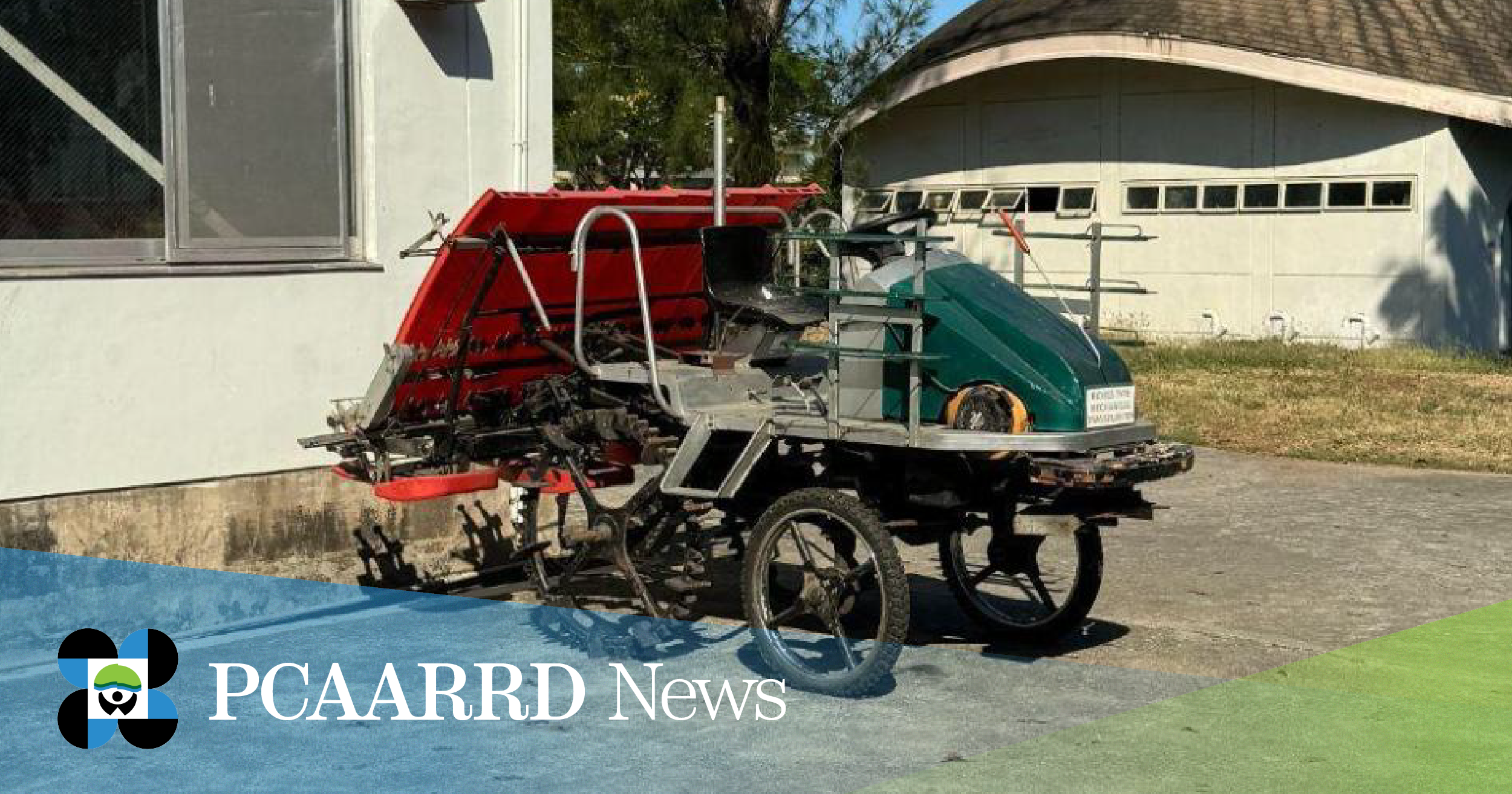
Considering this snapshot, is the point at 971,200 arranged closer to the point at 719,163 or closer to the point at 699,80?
the point at 699,80

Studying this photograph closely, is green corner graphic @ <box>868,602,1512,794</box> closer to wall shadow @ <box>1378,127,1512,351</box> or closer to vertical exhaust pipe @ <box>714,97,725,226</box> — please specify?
vertical exhaust pipe @ <box>714,97,725,226</box>

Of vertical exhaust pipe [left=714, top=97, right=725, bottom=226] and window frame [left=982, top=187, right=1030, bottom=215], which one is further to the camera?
window frame [left=982, top=187, right=1030, bottom=215]

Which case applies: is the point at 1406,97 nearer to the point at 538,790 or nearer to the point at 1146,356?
the point at 1146,356

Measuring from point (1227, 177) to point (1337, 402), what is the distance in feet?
23.0

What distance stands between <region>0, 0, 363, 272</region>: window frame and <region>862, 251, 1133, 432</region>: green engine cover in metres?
3.19

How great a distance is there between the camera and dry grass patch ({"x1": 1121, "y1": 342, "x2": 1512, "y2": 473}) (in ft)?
48.2

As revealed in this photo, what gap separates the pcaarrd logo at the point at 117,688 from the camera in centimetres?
691

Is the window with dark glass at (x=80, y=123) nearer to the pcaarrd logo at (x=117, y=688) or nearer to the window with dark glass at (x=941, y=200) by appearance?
the pcaarrd logo at (x=117, y=688)

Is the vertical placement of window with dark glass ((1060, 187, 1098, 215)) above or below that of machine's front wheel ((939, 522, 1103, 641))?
above

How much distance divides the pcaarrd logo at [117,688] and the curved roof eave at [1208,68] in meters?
14.4

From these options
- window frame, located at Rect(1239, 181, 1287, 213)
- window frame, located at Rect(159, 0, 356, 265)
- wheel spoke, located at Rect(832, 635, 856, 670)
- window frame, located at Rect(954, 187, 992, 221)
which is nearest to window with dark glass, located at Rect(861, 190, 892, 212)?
window frame, located at Rect(954, 187, 992, 221)

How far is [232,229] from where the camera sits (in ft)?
29.2

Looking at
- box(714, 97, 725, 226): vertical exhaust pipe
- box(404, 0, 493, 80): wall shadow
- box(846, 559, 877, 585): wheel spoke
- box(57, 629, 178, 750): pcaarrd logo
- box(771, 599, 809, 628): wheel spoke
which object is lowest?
box(57, 629, 178, 750): pcaarrd logo

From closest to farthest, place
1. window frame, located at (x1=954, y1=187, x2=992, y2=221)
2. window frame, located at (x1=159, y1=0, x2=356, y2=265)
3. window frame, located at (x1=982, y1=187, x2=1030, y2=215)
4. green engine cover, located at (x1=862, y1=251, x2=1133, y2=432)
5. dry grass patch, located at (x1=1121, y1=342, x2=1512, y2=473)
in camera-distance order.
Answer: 1. green engine cover, located at (x1=862, y1=251, x2=1133, y2=432)
2. window frame, located at (x1=159, y1=0, x2=356, y2=265)
3. dry grass patch, located at (x1=1121, y1=342, x2=1512, y2=473)
4. window frame, located at (x1=982, y1=187, x2=1030, y2=215)
5. window frame, located at (x1=954, y1=187, x2=992, y2=221)
